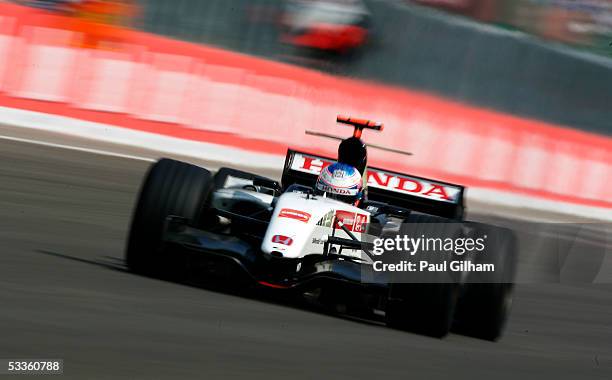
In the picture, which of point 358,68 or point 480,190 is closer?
point 480,190

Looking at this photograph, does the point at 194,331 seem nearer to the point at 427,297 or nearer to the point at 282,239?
the point at 282,239

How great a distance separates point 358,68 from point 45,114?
6.30 m

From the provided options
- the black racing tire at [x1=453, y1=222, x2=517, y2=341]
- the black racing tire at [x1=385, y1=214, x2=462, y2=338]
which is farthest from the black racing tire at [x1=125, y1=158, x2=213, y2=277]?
the black racing tire at [x1=453, y1=222, x2=517, y2=341]

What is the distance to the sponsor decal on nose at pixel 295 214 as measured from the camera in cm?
793

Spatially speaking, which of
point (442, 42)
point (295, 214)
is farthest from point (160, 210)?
point (442, 42)

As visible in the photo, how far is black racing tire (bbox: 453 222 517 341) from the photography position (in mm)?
7980

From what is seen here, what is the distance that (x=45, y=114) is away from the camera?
16.3 m

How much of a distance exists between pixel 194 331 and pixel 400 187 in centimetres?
449

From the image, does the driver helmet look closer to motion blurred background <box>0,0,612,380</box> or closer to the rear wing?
the rear wing

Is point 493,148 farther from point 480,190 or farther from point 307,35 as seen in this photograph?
point 307,35

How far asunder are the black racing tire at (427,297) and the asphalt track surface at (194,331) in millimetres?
110

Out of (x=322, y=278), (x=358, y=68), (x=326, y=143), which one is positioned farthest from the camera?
(x=358, y=68)

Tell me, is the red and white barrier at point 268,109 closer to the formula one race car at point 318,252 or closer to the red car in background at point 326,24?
the red car in background at point 326,24

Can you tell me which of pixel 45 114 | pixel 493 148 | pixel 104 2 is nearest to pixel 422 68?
pixel 493 148
